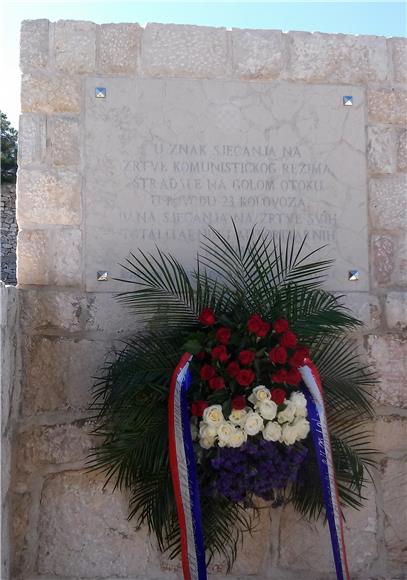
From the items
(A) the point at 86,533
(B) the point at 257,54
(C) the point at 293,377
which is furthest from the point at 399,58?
(A) the point at 86,533

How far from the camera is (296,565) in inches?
118

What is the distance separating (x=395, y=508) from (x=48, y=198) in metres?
2.23

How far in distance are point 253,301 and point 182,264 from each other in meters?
0.52

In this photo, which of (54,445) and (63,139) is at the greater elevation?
(63,139)

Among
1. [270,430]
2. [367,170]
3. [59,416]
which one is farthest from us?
[367,170]

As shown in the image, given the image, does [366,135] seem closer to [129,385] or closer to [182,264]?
[182,264]

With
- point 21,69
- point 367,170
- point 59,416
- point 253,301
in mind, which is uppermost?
point 21,69

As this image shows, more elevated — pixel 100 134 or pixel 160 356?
pixel 100 134

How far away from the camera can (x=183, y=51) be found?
10.8ft

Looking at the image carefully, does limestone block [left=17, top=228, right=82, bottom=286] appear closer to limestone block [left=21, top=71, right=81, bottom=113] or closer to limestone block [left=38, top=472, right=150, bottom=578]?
limestone block [left=21, top=71, right=81, bottom=113]

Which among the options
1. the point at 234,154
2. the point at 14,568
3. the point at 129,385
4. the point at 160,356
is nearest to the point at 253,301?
the point at 160,356

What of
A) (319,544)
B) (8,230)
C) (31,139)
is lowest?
(319,544)

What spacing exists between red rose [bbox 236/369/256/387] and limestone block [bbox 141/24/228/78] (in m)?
1.59

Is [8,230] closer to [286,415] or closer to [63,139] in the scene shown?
[63,139]
